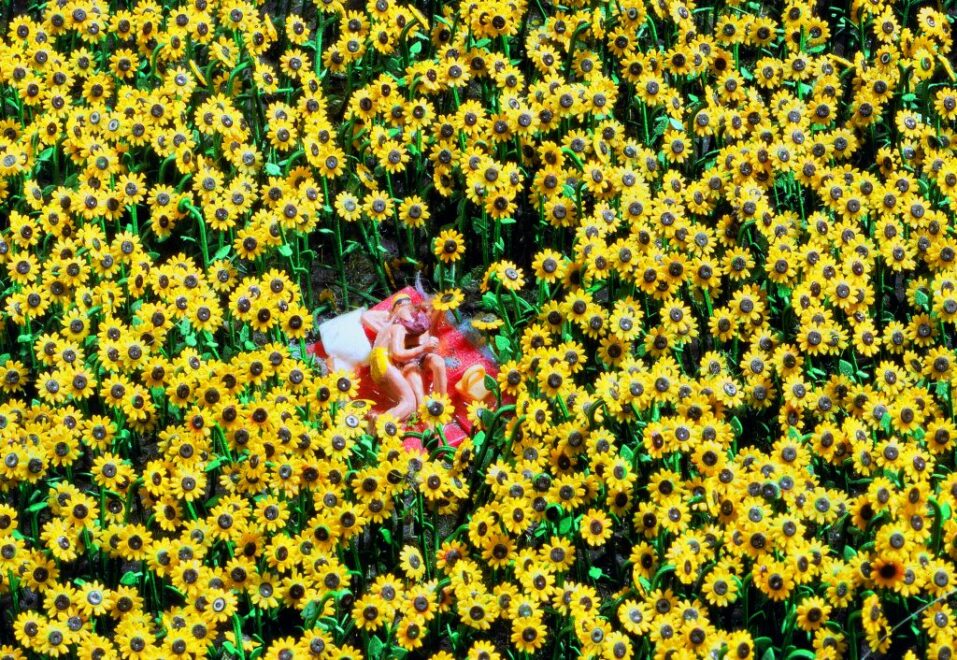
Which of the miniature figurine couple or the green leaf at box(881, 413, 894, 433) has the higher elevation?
the miniature figurine couple

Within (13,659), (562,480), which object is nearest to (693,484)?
(562,480)

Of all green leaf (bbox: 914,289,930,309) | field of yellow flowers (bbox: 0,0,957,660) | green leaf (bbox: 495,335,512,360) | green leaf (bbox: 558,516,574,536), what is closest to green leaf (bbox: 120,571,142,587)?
field of yellow flowers (bbox: 0,0,957,660)

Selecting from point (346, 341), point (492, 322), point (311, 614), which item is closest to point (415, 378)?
point (346, 341)

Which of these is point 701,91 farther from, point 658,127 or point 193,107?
point 193,107

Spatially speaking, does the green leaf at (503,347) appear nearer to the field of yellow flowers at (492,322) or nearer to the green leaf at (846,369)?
the field of yellow flowers at (492,322)

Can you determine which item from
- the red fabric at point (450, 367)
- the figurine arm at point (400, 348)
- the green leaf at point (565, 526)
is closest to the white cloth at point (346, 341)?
the red fabric at point (450, 367)

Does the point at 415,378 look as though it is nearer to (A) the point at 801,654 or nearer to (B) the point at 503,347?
(B) the point at 503,347

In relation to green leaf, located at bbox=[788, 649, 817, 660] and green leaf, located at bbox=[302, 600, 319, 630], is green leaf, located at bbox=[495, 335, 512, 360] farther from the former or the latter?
green leaf, located at bbox=[788, 649, 817, 660]

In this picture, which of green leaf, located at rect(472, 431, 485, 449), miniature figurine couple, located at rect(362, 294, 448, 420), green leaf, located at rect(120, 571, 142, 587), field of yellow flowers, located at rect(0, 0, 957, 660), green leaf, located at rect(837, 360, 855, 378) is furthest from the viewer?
green leaf, located at rect(837, 360, 855, 378)
